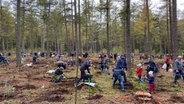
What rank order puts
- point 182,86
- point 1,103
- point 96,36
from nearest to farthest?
point 1,103 < point 182,86 < point 96,36

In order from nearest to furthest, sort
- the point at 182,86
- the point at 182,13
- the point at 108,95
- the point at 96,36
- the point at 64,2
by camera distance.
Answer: the point at 108,95 < the point at 182,86 < the point at 64,2 < the point at 182,13 < the point at 96,36

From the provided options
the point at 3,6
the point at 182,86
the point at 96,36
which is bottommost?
the point at 182,86

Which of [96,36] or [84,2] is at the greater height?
[84,2]

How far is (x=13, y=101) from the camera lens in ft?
27.8

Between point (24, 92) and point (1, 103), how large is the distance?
1769 millimetres

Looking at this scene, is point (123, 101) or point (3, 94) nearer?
point (123, 101)

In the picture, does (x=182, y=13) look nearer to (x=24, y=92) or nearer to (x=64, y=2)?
(x=64, y=2)

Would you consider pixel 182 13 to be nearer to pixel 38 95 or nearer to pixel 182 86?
pixel 182 86

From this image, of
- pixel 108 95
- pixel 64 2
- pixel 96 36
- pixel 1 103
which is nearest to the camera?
pixel 1 103

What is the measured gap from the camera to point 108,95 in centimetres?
941

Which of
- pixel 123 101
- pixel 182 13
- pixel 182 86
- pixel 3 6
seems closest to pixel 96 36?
pixel 182 13

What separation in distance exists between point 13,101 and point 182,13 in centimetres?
3804

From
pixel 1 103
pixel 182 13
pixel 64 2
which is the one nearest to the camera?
pixel 1 103

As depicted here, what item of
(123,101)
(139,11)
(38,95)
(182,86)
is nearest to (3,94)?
(38,95)
